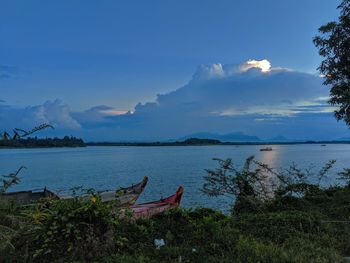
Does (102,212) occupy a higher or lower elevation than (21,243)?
higher

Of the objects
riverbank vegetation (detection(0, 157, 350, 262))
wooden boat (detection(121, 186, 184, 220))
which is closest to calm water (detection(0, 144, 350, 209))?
wooden boat (detection(121, 186, 184, 220))

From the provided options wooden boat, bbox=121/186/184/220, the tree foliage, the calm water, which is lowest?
the calm water

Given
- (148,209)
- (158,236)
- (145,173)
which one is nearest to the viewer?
(158,236)

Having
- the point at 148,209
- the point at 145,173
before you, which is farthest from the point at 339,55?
the point at 145,173

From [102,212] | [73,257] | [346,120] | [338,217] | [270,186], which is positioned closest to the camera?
[73,257]

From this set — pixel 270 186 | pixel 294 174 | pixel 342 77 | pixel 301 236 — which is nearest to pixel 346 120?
pixel 342 77

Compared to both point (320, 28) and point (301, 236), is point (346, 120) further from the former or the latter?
point (301, 236)

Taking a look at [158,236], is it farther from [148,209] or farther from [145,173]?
[145,173]

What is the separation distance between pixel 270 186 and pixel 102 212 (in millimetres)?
7220

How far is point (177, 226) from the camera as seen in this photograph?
5895 millimetres

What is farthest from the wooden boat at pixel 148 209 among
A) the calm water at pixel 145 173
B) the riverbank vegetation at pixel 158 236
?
the calm water at pixel 145 173

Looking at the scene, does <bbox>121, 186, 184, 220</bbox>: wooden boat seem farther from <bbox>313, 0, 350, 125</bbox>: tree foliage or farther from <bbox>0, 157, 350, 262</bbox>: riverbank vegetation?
<bbox>313, 0, 350, 125</bbox>: tree foliage

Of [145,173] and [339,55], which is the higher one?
[339,55]

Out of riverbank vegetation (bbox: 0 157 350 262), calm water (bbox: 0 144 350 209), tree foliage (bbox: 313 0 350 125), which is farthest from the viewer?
calm water (bbox: 0 144 350 209)
